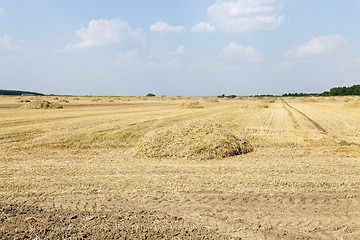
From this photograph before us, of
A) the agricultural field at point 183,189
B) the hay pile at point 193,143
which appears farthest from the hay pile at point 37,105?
the hay pile at point 193,143

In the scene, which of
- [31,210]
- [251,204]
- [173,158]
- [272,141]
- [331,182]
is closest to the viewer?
[31,210]

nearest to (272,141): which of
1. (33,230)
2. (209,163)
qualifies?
(209,163)

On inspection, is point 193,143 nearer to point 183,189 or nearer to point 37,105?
point 183,189

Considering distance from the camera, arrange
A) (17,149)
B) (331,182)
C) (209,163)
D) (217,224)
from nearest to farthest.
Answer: (217,224) → (331,182) → (209,163) → (17,149)

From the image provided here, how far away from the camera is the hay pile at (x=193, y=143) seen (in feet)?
40.9

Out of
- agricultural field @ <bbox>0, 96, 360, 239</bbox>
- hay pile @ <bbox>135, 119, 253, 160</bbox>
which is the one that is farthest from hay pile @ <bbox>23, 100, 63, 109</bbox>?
hay pile @ <bbox>135, 119, 253, 160</bbox>

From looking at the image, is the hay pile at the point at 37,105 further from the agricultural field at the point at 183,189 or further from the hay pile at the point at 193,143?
the hay pile at the point at 193,143

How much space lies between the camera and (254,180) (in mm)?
8898

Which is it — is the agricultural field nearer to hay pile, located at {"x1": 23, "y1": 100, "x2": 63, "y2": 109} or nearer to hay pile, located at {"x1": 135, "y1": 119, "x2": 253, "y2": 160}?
hay pile, located at {"x1": 135, "y1": 119, "x2": 253, "y2": 160}

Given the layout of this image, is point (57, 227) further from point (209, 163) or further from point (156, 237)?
point (209, 163)

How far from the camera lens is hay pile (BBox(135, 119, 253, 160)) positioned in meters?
12.5

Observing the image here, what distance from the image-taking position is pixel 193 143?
42.2 ft

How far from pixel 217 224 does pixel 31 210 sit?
4.49m

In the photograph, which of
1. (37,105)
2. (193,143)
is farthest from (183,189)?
(37,105)
